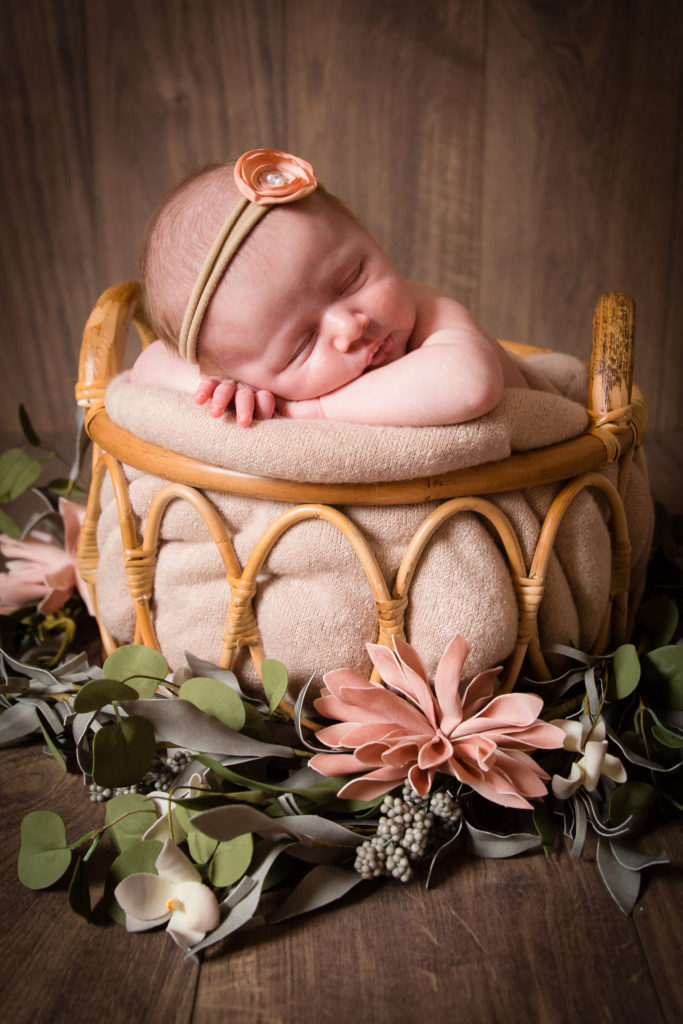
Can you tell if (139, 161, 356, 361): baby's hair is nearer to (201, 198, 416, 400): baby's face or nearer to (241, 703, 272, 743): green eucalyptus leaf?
(201, 198, 416, 400): baby's face

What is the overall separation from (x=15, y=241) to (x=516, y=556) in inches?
52.2

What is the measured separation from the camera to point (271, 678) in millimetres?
717

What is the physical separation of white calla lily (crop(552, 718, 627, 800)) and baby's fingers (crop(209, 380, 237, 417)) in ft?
1.23

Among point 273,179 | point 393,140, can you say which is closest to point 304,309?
point 273,179

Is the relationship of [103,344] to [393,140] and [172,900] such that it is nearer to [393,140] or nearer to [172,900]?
[172,900]

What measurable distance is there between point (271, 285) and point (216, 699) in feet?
1.13

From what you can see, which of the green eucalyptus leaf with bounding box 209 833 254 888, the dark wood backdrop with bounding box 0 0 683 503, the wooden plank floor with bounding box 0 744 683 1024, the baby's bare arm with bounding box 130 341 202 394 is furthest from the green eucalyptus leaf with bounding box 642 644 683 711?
the dark wood backdrop with bounding box 0 0 683 503

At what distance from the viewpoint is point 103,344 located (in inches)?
35.4

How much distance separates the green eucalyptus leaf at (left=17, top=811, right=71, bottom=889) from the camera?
0.67 metres

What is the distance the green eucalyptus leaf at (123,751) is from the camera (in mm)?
634

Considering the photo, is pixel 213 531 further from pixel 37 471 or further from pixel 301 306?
pixel 37 471

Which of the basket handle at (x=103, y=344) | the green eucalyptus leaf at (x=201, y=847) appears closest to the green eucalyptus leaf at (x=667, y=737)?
the green eucalyptus leaf at (x=201, y=847)

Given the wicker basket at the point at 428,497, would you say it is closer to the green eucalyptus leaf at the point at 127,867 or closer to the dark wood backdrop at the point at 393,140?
the green eucalyptus leaf at the point at 127,867

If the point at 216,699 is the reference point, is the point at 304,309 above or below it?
above
